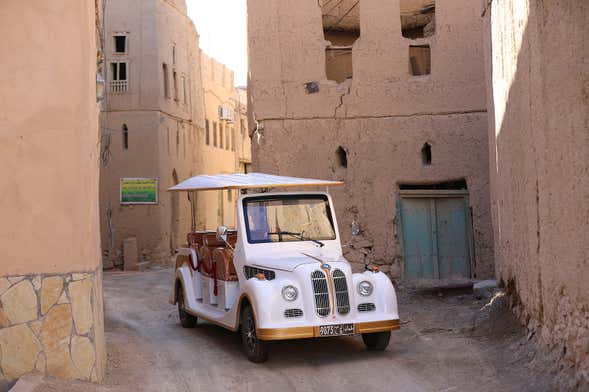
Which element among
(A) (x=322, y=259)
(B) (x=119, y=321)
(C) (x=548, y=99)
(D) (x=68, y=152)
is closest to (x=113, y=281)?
(B) (x=119, y=321)

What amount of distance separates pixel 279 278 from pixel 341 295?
75cm

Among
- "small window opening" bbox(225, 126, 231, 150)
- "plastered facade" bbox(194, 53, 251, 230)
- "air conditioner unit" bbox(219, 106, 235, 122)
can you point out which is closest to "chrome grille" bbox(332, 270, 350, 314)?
"plastered facade" bbox(194, 53, 251, 230)

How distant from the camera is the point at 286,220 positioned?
9.91 metres

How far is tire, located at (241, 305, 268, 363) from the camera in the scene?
8680mm

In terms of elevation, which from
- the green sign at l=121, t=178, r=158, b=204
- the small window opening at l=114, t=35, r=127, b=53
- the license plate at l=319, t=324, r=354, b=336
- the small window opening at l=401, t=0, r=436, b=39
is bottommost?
the license plate at l=319, t=324, r=354, b=336

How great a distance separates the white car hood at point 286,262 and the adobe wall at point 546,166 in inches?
93.0

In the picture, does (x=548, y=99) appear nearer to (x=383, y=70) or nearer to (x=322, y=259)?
(x=322, y=259)

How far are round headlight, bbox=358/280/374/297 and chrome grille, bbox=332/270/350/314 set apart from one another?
29 cm

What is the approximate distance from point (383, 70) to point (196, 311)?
22.5 ft

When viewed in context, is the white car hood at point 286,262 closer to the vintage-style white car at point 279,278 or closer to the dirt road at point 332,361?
the vintage-style white car at point 279,278

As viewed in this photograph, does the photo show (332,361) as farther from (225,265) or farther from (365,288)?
(225,265)

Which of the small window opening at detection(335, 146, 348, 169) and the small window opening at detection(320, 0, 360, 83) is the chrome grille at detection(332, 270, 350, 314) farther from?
the small window opening at detection(320, 0, 360, 83)

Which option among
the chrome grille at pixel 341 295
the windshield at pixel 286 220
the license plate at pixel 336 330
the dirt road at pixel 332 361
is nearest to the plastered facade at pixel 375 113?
the dirt road at pixel 332 361

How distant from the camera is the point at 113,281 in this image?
2017cm
